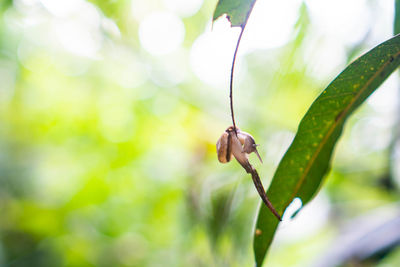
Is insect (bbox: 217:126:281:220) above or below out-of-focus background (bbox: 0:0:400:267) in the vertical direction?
below

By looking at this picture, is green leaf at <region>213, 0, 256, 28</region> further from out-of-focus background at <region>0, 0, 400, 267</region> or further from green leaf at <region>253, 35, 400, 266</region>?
out-of-focus background at <region>0, 0, 400, 267</region>

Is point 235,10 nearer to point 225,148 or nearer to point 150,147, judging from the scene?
point 225,148

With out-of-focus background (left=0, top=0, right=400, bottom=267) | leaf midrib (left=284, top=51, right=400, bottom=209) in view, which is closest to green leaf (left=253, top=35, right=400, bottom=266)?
leaf midrib (left=284, top=51, right=400, bottom=209)

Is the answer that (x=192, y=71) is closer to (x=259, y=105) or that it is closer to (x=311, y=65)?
(x=259, y=105)

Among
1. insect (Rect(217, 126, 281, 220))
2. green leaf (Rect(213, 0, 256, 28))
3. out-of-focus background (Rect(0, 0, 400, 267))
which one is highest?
out-of-focus background (Rect(0, 0, 400, 267))

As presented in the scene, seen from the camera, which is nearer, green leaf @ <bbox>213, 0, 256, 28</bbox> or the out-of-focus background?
green leaf @ <bbox>213, 0, 256, 28</bbox>

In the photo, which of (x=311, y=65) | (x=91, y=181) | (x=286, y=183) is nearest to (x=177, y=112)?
(x=91, y=181)
